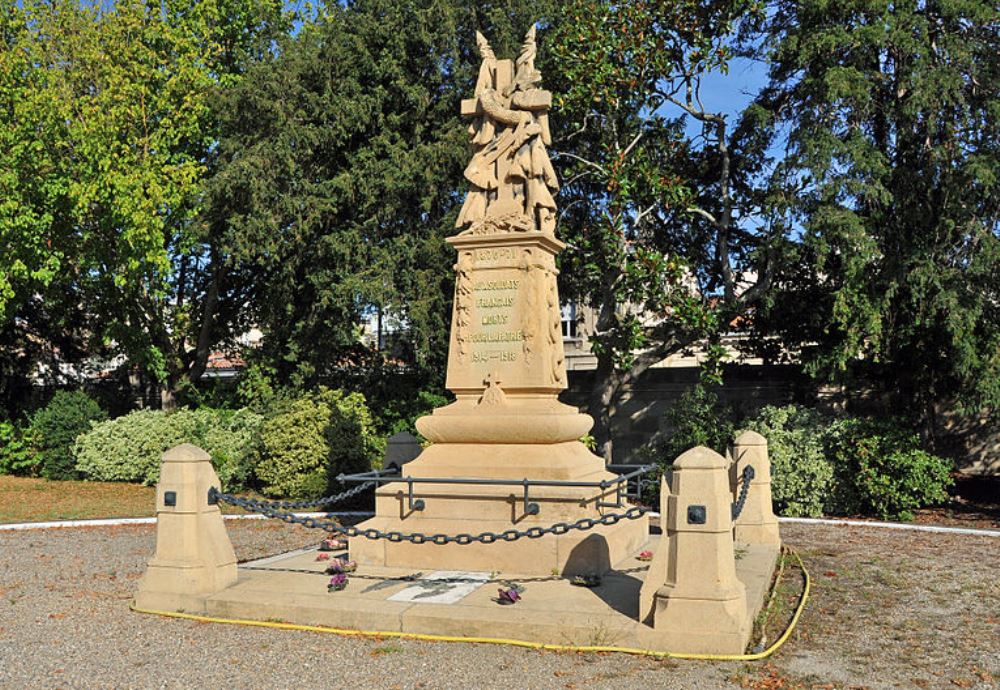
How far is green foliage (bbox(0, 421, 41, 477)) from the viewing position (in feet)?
70.2

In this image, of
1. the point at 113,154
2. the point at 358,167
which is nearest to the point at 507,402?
the point at 358,167

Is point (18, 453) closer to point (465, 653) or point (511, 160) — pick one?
point (511, 160)

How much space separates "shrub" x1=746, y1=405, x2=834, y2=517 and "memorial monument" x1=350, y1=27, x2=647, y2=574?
5.37m

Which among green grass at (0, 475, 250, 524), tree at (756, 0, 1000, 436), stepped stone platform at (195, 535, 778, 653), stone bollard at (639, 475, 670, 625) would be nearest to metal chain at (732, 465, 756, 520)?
stepped stone platform at (195, 535, 778, 653)

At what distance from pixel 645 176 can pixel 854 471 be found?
6251 mm

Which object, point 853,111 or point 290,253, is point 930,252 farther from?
point 290,253

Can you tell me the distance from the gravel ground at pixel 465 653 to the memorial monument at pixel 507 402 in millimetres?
2116

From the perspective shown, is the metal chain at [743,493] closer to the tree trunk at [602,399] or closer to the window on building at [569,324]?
the tree trunk at [602,399]

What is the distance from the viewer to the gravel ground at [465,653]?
575cm

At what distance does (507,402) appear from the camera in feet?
30.8

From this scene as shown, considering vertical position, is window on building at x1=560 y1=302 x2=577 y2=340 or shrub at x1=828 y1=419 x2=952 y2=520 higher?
window on building at x1=560 y1=302 x2=577 y2=340

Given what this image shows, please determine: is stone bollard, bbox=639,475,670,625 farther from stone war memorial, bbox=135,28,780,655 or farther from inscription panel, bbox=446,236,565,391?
inscription panel, bbox=446,236,565,391

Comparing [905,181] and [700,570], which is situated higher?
[905,181]

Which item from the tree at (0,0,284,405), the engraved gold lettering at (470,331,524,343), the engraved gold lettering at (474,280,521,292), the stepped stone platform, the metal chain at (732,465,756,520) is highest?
the tree at (0,0,284,405)
